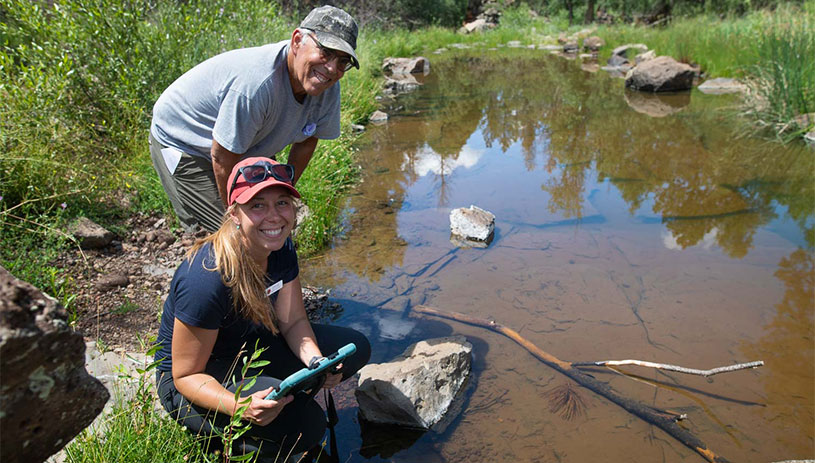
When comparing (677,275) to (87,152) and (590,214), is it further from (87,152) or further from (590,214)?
(87,152)

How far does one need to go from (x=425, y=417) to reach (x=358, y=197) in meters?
3.38

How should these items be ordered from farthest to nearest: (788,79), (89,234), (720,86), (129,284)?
(720,86)
(788,79)
(89,234)
(129,284)

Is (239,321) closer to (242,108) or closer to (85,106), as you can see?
(242,108)

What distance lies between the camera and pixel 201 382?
6.58 feet

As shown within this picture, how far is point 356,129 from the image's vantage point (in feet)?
27.4

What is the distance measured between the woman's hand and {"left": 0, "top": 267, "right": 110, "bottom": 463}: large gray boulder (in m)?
0.61

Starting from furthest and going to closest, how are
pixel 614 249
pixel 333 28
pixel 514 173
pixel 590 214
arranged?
pixel 514 173 → pixel 590 214 → pixel 614 249 → pixel 333 28

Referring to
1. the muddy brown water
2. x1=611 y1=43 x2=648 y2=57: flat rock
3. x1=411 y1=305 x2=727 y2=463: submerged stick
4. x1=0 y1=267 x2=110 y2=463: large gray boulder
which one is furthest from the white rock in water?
x1=611 y1=43 x2=648 y2=57: flat rock

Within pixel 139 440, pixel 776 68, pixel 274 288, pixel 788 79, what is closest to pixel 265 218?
pixel 274 288

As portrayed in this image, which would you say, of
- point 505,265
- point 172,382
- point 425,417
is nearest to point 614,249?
point 505,265

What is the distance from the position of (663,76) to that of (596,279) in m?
9.92

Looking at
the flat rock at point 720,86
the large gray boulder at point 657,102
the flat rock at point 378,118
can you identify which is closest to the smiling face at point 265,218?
the flat rock at point 378,118

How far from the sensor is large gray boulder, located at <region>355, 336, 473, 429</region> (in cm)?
272

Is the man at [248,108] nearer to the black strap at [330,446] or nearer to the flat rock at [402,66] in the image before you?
the black strap at [330,446]
